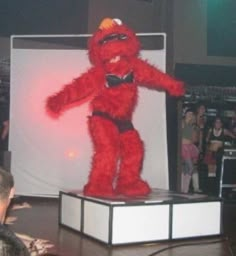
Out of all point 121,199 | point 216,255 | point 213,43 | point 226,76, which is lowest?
point 216,255

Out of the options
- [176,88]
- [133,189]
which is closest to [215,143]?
[176,88]

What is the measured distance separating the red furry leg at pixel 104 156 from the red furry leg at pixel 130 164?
0.19ft

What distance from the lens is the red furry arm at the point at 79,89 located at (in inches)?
129

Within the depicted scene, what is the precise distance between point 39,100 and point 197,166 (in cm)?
205

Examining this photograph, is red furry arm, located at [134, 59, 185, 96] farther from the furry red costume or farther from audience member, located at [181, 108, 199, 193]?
audience member, located at [181, 108, 199, 193]

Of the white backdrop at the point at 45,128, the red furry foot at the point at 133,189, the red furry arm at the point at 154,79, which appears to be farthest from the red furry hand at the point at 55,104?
the white backdrop at the point at 45,128

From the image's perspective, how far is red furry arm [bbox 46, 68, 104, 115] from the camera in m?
3.29

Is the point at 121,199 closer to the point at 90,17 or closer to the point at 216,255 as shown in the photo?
the point at 216,255

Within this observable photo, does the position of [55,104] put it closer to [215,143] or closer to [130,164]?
[130,164]

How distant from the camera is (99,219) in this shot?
3.07 meters

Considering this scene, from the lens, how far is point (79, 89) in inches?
130

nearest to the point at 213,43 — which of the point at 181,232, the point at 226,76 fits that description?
the point at 226,76

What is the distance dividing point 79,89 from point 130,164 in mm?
564

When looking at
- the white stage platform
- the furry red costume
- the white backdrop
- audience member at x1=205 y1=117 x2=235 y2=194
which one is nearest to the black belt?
the furry red costume
